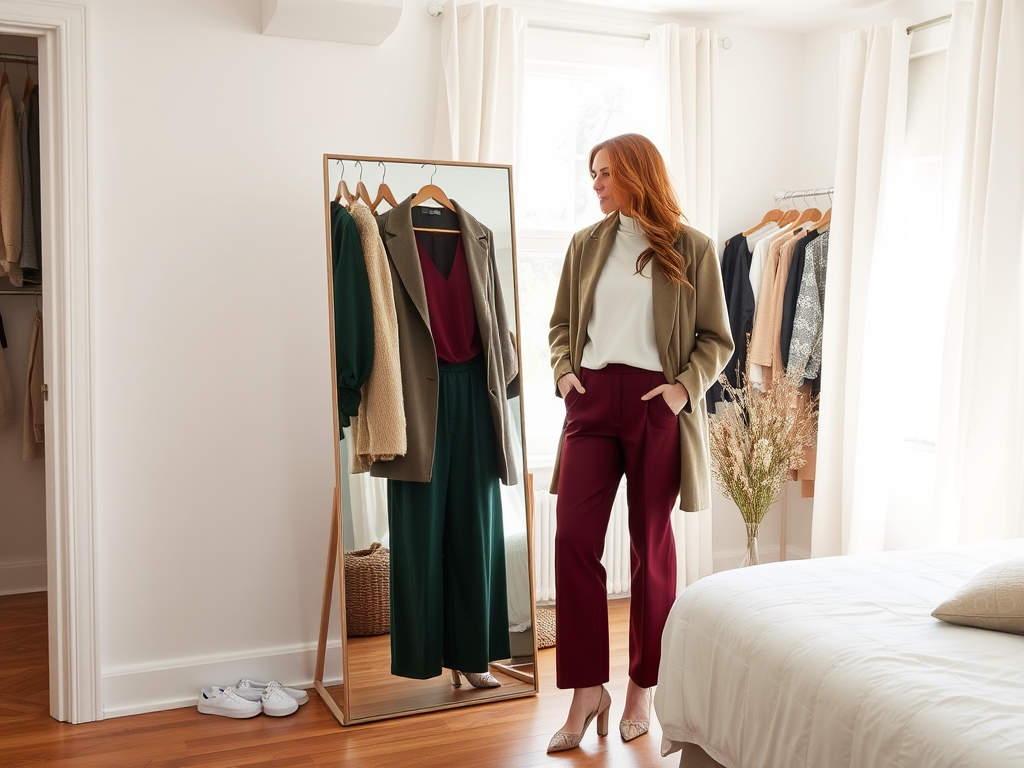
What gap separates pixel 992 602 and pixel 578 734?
1.26 meters

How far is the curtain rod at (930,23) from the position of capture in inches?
132

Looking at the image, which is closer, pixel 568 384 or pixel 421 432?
pixel 568 384

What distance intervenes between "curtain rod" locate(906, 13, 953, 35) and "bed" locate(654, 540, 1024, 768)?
6.68ft

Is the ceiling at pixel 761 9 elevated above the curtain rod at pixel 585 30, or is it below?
above

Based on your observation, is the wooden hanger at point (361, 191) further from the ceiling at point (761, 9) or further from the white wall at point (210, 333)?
the ceiling at point (761, 9)

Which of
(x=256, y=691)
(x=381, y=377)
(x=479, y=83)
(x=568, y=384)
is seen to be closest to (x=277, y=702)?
(x=256, y=691)

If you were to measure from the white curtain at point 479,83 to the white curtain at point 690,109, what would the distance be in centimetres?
60

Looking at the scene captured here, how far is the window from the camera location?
12.4 ft

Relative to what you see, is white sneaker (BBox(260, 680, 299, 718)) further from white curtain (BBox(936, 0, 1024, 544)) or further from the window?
white curtain (BBox(936, 0, 1024, 544))

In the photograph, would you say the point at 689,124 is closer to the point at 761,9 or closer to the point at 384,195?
the point at 761,9

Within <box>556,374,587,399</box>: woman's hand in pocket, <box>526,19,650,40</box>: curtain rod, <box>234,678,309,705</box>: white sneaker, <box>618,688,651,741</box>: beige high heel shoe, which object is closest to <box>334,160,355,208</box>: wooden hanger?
<box>556,374,587,399</box>: woman's hand in pocket

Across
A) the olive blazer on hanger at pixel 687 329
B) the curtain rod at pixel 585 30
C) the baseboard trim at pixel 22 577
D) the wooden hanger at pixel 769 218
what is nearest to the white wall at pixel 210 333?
the curtain rod at pixel 585 30

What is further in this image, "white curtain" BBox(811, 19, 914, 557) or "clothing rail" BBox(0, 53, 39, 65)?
"clothing rail" BBox(0, 53, 39, 65)

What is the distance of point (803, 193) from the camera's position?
13.0 ft
